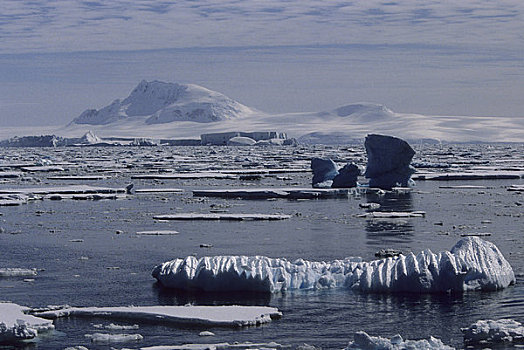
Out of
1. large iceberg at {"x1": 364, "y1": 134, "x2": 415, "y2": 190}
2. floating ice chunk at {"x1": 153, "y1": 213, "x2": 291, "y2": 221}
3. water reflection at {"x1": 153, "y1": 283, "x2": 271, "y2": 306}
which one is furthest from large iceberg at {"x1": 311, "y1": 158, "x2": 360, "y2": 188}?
water reflection at {"x1": 153, "y1": 283, "x2": 271, "y2": 306}

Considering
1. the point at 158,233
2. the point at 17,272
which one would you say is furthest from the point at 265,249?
the point at 17,272

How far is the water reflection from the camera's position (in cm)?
896

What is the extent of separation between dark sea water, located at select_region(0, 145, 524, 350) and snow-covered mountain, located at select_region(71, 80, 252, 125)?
4206 inches

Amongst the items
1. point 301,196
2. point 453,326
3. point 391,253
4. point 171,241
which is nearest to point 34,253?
point 171,241

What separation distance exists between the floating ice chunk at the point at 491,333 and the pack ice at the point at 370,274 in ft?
5.94

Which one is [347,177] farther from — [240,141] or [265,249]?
[240,141]

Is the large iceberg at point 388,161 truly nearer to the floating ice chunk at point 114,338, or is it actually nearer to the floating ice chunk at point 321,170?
the floating ice chunk at point 321,170

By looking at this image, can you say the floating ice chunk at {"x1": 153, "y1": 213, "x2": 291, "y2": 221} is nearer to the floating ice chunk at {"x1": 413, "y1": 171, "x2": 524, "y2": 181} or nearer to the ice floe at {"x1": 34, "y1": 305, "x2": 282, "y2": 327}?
the ice floe at {"x1": 34, "y1": 305, "x2": 282, "y2": 327}

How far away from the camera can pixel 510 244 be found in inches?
488

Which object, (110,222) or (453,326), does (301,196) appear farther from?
(453,326)

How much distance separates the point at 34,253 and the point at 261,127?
10060cm

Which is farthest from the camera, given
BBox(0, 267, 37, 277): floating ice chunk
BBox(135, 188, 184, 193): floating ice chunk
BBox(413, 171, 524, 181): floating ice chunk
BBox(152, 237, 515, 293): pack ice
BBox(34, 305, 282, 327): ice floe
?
BBox(413, 171, 524, 181): floating ice chunk

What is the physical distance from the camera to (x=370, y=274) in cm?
953

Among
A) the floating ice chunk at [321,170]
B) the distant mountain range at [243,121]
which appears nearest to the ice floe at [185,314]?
the floating ice chunk at [321,170]
